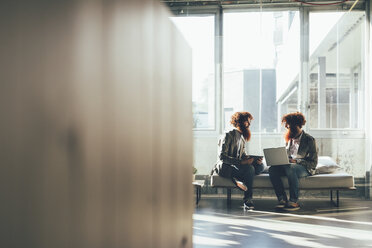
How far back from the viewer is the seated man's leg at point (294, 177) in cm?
454

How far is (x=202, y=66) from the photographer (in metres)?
5.88

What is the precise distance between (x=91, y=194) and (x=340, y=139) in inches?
221

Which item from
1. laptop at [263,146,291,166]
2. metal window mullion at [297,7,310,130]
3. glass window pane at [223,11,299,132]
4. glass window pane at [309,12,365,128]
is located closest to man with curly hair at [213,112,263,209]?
laptop at [263,146,291,166]

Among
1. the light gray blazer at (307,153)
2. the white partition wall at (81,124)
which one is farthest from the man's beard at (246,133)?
the white partition wall at (81,124)

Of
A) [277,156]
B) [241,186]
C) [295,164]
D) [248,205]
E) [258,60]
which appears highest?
[258,60]

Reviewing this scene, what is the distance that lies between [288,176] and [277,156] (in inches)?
10.9

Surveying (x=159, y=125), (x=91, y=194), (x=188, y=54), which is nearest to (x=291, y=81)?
(x=188, y=54)

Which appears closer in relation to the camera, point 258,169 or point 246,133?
point 246,133

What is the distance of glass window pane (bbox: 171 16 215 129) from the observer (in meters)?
5.87

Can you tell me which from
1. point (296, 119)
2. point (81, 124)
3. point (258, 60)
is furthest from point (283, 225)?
point (81, 124)

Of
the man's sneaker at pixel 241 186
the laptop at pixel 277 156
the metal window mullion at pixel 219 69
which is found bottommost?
the man's sneaker at pixel 241 186

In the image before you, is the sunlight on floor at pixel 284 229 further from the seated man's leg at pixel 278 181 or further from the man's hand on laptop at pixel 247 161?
the man's hand on laptop at pixel 247 161

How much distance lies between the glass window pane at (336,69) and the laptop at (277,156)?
1.50m

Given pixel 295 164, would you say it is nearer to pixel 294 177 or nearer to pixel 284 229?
pixel 294 177
